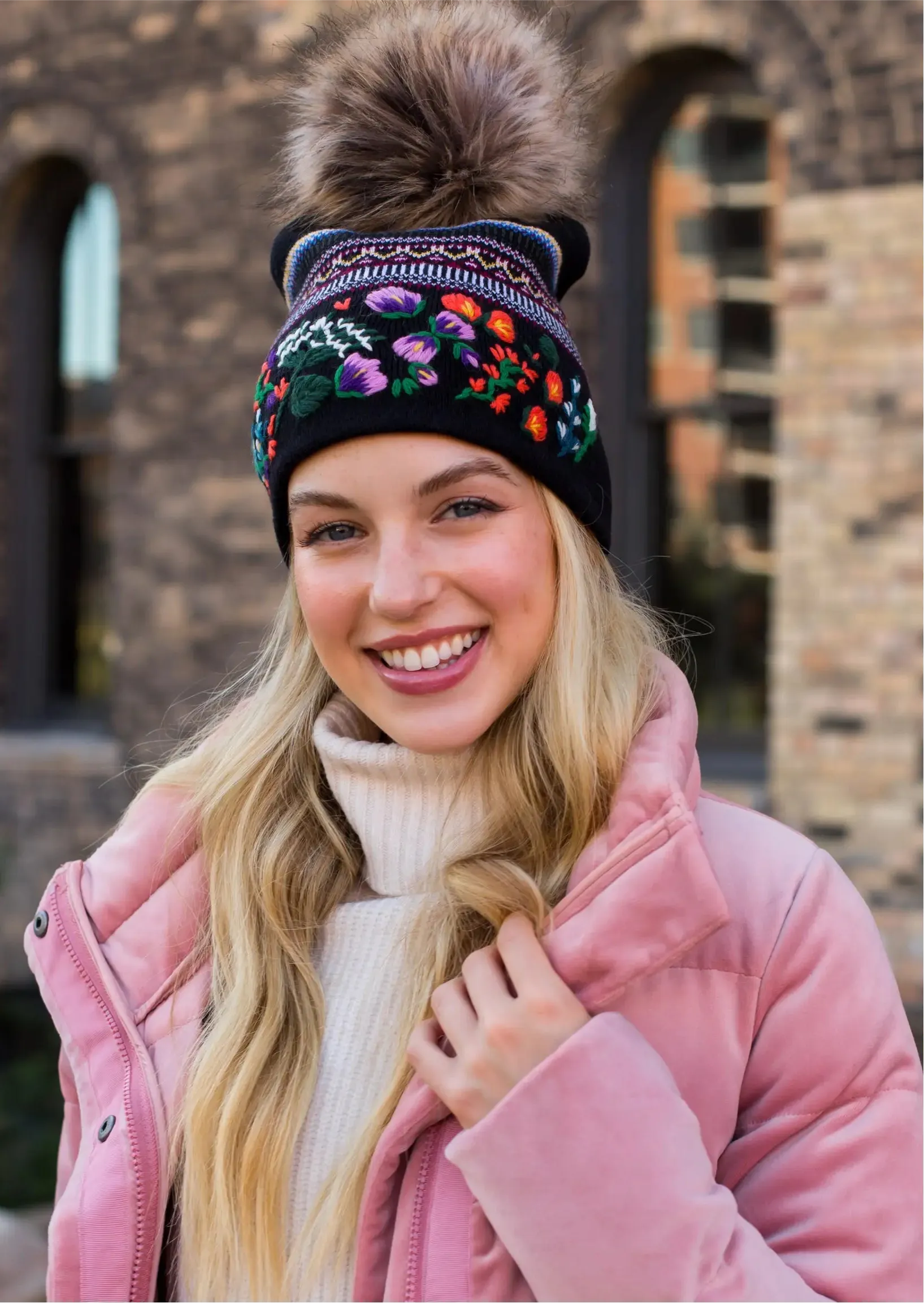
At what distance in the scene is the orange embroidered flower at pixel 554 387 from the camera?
66.3 inches

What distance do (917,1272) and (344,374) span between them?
1175 mm

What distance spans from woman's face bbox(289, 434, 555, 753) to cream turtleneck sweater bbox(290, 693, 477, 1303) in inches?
4.4

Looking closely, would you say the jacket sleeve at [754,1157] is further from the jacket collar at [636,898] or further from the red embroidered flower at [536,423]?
the red embroidered flower at [536,423]

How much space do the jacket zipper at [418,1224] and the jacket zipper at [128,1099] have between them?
0.35 metres

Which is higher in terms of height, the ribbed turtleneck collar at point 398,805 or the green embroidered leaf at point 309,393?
the green embroidered leaf at point 309,393

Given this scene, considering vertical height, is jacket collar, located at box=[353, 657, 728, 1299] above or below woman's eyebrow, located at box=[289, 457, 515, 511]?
below

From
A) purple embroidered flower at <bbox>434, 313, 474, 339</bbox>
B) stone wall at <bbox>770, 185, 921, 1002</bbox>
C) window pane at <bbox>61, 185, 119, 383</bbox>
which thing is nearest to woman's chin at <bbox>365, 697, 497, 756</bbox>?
purple embroidered flower at <bbox>434, 313, 474, 339</bbox>

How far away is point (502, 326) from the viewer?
1643mm

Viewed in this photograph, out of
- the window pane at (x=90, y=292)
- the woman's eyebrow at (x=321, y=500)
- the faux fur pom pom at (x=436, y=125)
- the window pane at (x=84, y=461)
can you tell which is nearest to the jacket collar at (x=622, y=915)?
the woman's eyebrow at (x=321, y=500)

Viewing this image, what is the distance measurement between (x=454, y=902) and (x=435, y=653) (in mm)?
308

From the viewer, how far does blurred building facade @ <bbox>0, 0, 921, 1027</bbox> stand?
4.59 metres

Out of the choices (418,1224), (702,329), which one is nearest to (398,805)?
(418,1224)

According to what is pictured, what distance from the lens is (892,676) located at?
180 inches

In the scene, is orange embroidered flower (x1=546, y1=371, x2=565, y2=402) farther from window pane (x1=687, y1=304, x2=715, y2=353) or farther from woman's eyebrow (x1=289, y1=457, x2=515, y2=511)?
window pane (x1=687, y1=304, x2=715, y2=353)
